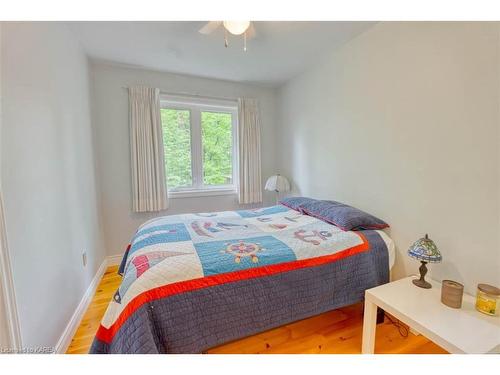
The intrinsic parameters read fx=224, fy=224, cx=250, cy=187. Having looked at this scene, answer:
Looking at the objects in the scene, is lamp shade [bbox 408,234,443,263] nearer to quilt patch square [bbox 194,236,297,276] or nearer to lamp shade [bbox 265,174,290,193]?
quilt patch square [bbox 194,236,297,276]

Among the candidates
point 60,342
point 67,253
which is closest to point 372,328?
point 60,342

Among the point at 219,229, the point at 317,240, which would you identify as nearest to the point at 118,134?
the point at 219,229

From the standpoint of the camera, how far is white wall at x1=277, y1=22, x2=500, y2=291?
1.29 metres

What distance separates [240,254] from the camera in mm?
1386

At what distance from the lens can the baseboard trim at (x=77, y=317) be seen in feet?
4.81

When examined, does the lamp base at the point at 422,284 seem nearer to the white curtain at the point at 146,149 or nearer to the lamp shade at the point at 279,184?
the lamp shade at the point at 279,184

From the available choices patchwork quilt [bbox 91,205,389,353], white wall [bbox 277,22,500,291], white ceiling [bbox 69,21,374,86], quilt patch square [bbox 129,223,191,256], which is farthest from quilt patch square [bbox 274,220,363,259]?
white ceiling [bbox 69,21,374,86]

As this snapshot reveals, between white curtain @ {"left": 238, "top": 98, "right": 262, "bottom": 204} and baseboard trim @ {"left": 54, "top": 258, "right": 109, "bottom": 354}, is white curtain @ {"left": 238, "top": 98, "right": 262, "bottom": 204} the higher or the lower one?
the higher one

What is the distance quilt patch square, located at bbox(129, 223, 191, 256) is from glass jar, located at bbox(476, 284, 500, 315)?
171 centimetres

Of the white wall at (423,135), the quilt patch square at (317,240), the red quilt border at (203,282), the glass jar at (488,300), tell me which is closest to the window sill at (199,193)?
the white wall at (423,135)

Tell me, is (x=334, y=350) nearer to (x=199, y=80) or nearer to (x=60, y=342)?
(x=60, y=342)

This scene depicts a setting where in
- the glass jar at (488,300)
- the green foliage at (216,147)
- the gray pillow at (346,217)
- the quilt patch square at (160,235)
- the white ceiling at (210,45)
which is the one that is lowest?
the glass jar at (488,300)

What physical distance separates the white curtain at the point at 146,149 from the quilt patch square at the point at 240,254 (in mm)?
1623
